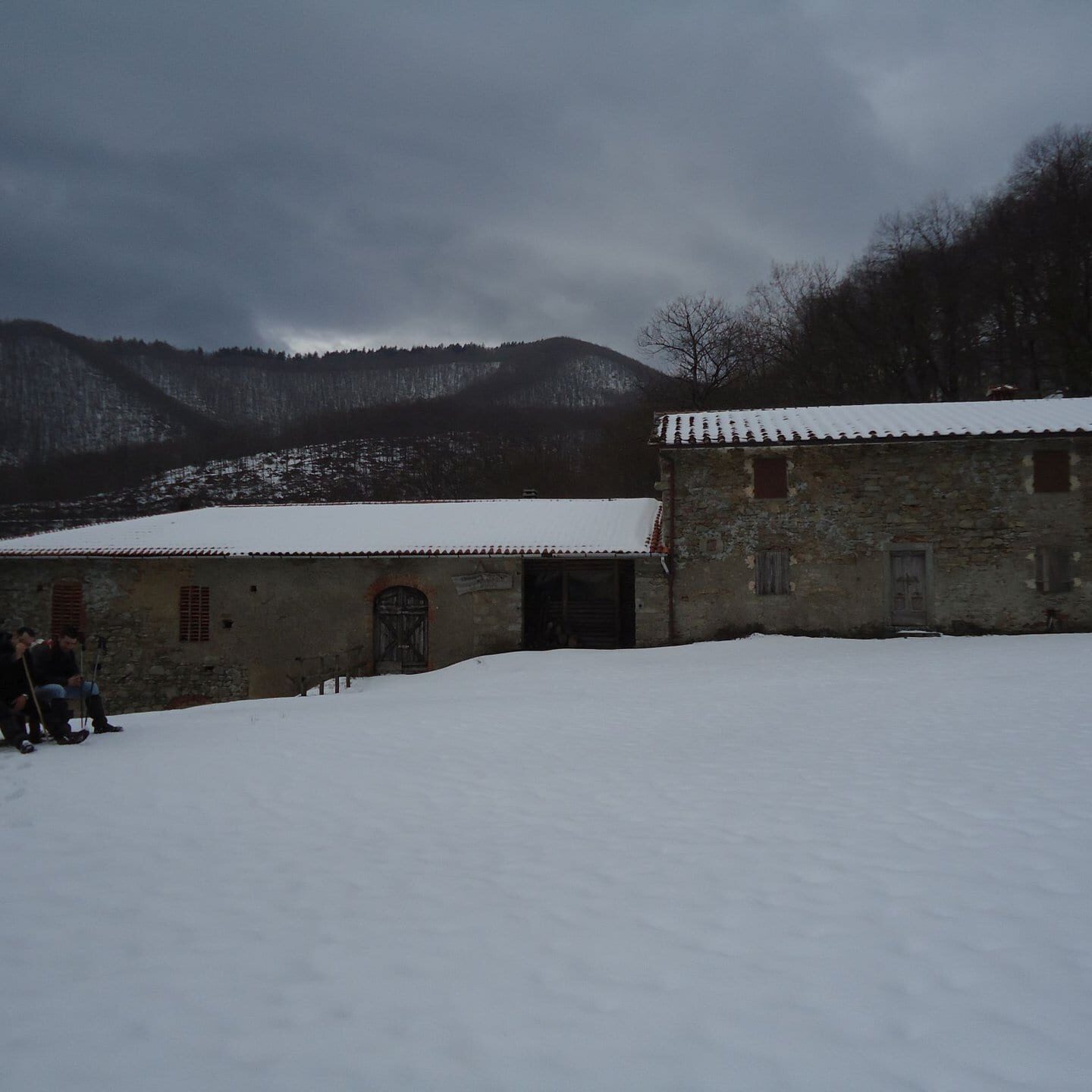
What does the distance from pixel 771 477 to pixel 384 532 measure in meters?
8.80

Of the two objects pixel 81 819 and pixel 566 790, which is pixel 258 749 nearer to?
pixel 81 819

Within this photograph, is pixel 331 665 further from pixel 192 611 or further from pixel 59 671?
pixel 59 671

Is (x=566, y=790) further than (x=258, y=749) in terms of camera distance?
No

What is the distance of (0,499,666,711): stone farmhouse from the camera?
15281 millimetres

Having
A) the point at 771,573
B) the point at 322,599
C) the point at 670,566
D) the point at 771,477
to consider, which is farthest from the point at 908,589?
the point at 322,599

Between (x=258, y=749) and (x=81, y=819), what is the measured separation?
2.10m

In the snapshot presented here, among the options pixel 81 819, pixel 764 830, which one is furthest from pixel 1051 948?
pixel 81 819

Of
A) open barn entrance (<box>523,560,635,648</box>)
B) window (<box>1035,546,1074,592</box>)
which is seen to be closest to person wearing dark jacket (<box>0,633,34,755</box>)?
open barn entrance (<box>523,560,635,648</box>)

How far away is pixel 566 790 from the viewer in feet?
19.0

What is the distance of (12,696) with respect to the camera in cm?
758

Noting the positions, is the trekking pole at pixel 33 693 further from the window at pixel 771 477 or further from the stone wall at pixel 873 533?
the window at pixel 771 477

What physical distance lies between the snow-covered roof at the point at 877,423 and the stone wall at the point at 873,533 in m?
0.29

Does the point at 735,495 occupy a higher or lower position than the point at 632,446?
lower

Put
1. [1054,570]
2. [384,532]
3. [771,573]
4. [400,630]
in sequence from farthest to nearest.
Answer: [384,532] → [400,630] → [771,573] → [1054,570]
